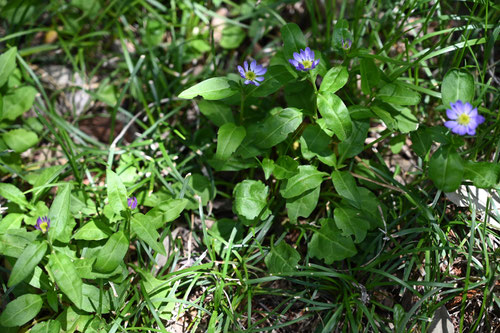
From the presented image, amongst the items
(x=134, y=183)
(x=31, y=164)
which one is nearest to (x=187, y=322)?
(x=134, y=183)

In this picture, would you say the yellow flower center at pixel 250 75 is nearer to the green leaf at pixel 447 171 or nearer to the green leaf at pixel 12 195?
the green leaf at pixel 447 171

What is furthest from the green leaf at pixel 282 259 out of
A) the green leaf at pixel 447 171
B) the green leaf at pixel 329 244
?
the green leaf at pixel 447 171

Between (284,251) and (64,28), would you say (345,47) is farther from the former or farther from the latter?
(64,28)

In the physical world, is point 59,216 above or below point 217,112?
below

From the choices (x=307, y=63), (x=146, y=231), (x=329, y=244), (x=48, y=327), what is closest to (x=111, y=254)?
(x=146, y=231)

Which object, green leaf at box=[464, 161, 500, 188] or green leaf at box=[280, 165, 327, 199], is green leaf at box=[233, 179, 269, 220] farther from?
green leaf at box=[464, 161, 500, 188]

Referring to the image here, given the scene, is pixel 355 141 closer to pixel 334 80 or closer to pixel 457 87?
pixel 334 80

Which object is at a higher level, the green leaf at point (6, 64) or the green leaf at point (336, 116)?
the green leaf at point (6, 64)
